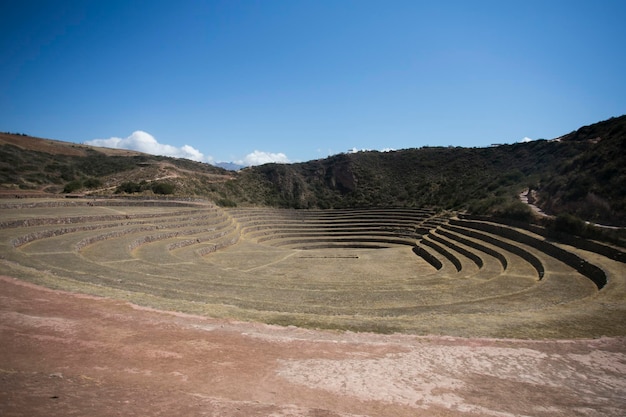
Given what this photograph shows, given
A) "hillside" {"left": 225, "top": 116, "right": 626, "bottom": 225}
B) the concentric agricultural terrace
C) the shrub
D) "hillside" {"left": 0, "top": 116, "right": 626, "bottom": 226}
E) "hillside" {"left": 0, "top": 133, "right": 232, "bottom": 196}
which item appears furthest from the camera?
"hillside" {"left": 0, "top": 133, "right": 232, "bottom": 196}

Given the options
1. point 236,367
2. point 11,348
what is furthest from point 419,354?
point 11,348

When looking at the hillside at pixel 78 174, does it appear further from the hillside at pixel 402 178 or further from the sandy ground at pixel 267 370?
the sandy ground at pixel 267 370

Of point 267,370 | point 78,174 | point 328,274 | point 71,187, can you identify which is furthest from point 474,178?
point 78,174

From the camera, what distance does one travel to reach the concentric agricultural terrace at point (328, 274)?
23.6 feet

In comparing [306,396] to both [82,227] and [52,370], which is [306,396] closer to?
[52,370]

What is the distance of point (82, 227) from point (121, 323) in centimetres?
1363

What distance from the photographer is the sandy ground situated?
3.68 metres

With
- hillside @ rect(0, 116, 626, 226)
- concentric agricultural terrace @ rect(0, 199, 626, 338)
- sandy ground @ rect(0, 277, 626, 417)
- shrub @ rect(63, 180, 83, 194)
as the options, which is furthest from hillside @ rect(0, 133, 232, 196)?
sandy ground @ rect(0, 277, 626, 417)

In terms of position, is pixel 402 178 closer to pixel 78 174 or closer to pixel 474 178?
pixel 474 178

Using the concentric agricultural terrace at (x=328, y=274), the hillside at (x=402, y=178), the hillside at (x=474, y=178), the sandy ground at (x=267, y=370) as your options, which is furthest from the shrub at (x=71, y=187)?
the sandy ground at (x=267, y=370)

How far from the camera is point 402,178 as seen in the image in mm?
58344

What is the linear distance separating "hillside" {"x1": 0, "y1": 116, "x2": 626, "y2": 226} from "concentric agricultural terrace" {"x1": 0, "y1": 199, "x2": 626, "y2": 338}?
19.5 feet

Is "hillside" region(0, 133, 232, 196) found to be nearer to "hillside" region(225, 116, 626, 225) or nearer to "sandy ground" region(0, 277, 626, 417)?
"hillside" region(225, 116, 626, 225)

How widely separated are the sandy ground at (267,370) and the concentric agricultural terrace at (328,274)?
2.56ft
